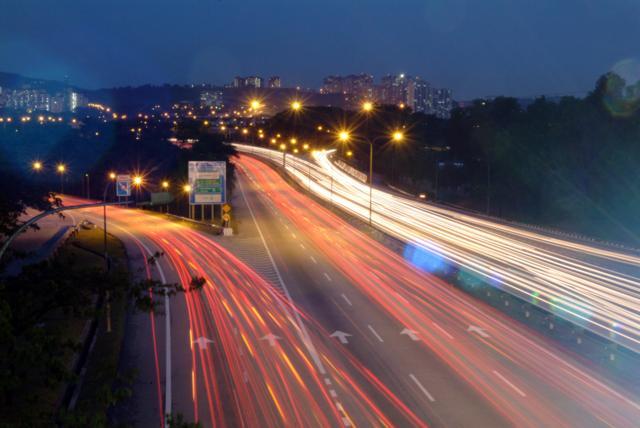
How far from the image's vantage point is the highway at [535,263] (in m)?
23.2

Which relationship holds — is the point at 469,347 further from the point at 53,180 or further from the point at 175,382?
the point at 53,180

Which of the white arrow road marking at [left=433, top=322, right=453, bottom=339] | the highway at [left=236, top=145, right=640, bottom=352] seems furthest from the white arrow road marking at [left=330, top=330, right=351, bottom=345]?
the highway at [left=236, top=145, right=640, bottom=352]

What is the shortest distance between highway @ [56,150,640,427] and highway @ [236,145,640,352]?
8.01ft

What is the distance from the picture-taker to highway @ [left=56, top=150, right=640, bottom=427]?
15.1 meters

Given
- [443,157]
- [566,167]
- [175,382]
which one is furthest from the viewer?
[443,157]

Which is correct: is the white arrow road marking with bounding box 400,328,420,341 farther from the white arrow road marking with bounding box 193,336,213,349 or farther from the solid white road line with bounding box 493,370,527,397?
the white arrow road marking with bounding box 193,336,213,349

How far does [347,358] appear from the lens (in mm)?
18969

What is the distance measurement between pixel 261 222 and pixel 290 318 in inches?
1180

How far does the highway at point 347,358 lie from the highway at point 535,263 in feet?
8.01

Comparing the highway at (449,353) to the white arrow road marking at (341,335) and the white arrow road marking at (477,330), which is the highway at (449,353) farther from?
the white arrow road marking at (341,335)

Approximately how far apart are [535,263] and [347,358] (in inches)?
660

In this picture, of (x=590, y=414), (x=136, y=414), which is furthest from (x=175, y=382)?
(x=590, y=414)

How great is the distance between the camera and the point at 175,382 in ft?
56.4

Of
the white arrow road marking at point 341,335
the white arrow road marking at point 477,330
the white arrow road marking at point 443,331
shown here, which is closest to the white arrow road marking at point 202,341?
the white arrow road marking at point 341,335
